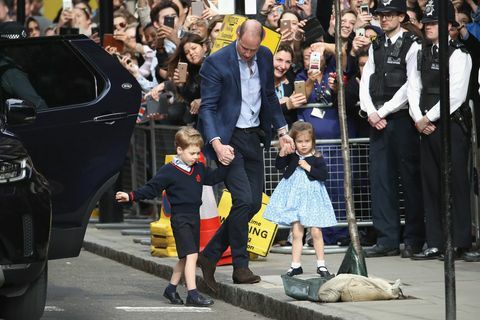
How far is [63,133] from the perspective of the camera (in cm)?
1170

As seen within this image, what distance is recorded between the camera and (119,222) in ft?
63.5

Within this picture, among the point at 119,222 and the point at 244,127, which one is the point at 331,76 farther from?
the point at 119,222

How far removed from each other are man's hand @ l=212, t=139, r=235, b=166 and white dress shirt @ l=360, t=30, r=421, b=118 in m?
2.45

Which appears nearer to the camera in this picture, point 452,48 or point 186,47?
point 452,48

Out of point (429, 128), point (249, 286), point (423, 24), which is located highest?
point (423, 24)

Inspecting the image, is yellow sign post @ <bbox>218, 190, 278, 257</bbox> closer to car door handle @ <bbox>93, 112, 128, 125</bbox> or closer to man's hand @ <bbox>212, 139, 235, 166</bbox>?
man's hand @ <bbox>212, 139, 235, 166</bbox>

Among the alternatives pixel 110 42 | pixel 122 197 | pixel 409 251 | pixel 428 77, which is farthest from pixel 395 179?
pixel 110 42

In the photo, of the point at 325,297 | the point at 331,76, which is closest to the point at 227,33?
the point at 331,76

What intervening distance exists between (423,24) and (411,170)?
55.0 inches

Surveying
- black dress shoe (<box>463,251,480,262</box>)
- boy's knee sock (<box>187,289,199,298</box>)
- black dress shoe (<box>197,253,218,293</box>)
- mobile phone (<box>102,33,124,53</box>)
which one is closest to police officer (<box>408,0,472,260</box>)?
black dress shoe (<box>463,251,480,262</box>)

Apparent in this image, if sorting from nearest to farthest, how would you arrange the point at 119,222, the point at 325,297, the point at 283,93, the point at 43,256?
the point at 43,256
the point at 325,297
the point at 283,93
the point at 119,222

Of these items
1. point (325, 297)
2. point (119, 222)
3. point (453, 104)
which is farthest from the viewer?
point (119, 222)

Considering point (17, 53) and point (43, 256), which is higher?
point (17, 53)

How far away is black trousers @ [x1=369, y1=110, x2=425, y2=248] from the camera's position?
46.8ft
